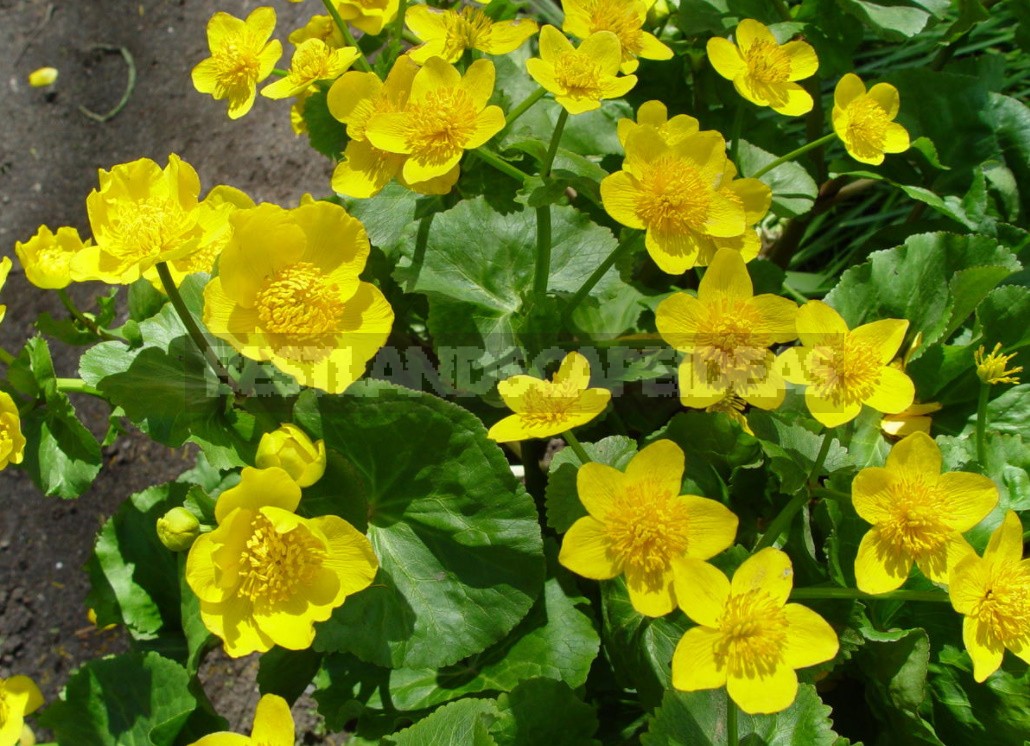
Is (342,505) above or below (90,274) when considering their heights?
below

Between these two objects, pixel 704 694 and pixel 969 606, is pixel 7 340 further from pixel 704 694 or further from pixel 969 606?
pixel 969 606

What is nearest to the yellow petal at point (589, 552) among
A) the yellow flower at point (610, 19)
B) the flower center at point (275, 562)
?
the flower center at point (275, 562)

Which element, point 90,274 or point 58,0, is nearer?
point 90,274

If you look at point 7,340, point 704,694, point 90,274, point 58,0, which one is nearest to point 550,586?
point 704,694

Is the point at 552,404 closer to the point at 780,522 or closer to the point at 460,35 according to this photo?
the point at 780,522

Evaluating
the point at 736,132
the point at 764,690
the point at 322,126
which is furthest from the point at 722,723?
the point at 322,126

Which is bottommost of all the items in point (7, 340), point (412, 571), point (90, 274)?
point (7, 340)
